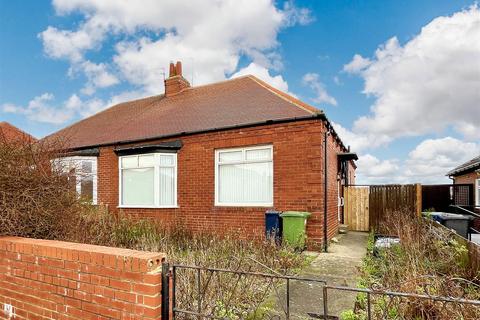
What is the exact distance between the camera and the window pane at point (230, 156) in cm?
997

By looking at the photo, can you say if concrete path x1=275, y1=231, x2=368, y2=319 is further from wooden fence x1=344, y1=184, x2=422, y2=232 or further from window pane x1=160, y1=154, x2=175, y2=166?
window pane x1=160, y1=154, x2=175, y2=166

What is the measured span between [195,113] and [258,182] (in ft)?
14.1

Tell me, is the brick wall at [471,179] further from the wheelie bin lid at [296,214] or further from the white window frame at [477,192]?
the wheelie bin lid at [296,214]

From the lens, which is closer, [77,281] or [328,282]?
[77,281]

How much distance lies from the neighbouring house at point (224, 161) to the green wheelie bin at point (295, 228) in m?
0.54

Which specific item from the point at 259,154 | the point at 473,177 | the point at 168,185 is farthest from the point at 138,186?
the point at 473,177

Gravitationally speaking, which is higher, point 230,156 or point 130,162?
point 230,156

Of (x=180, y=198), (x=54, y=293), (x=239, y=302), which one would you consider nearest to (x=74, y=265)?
(x=54, y=293)

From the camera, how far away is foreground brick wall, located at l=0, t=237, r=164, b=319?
2.76 m

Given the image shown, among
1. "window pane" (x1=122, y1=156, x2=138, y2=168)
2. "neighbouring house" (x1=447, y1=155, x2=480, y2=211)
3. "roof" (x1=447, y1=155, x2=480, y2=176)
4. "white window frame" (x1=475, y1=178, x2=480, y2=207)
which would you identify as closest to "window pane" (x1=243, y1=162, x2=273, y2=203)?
"window pane" (x1=122, y1=156, x2=138, y2=168)

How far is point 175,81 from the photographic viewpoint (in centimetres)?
1573

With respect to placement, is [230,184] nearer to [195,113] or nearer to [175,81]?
[195,113]

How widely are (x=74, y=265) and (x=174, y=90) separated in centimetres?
1352

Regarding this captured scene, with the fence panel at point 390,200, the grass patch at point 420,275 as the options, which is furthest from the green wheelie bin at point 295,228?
the fence panel at point 390,200
